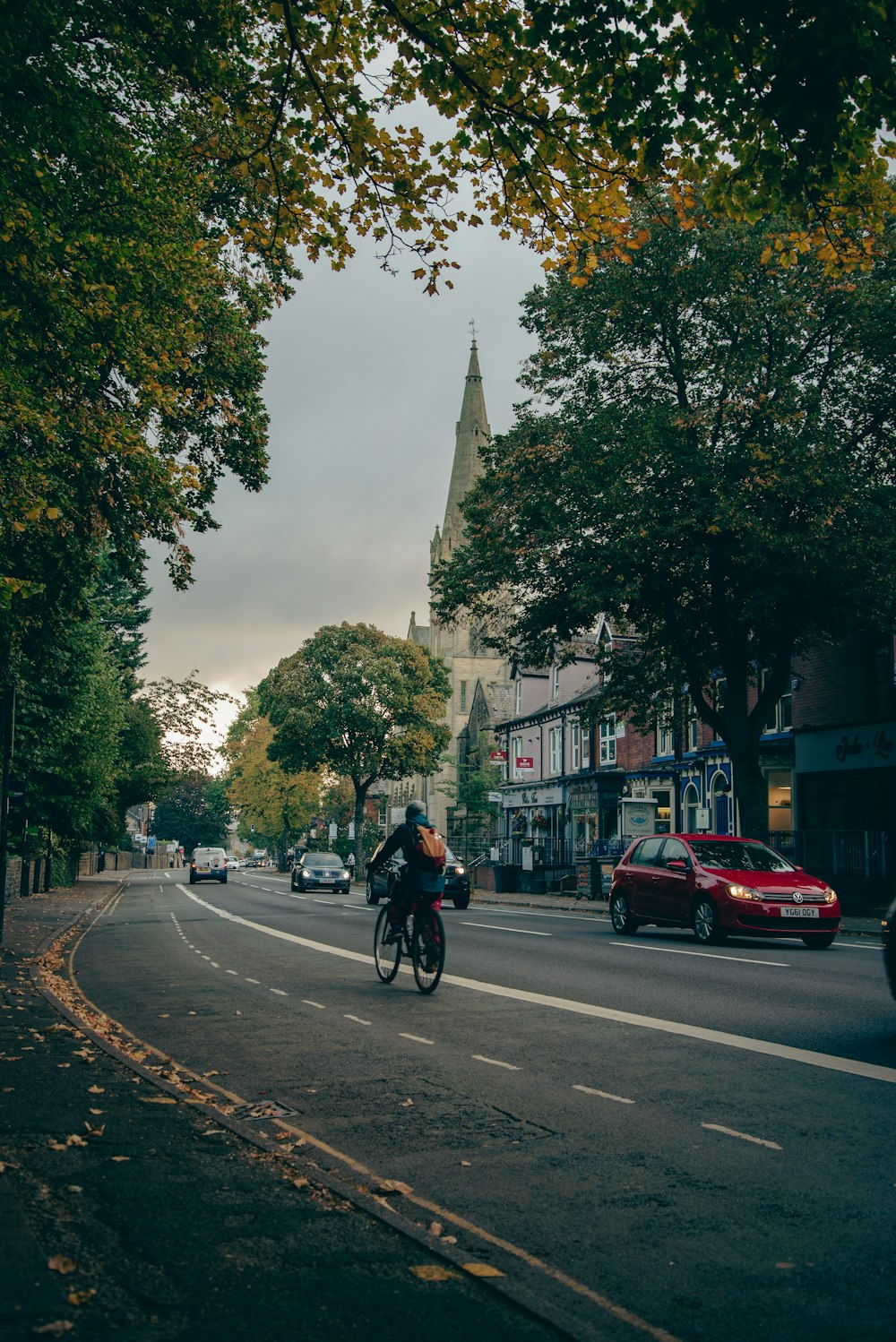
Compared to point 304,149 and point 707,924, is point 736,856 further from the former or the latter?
point 304,149

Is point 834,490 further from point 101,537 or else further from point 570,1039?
point 570,1039

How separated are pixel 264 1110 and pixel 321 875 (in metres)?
35.6

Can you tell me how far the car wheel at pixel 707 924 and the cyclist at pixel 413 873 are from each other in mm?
7441

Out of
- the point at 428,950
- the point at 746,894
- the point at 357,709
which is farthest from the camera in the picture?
the point at 357,709

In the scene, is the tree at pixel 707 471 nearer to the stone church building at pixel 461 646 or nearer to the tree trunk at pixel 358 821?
the tree trunk at pixel 358 821

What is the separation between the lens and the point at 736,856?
1795 centimetres

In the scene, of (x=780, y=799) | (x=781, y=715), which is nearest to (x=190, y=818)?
(x=780, y=799)

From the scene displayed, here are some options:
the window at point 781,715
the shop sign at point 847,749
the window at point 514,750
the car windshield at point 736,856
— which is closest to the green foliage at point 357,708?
the window at point 514,750

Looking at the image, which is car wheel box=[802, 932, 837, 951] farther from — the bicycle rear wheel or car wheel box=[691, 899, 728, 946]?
the bicycle rear wheel

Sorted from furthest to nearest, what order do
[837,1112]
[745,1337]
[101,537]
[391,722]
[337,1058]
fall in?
1. [391,722]
2. [101,537]
3. [337,1058]
4. [837,1112]
5. [745,1337]

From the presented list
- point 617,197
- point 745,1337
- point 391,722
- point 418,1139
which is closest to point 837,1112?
point 418,1139

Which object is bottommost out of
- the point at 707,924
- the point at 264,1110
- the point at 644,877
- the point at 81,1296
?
the point at 264,1110

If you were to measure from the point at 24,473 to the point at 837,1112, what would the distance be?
9606 millimetres

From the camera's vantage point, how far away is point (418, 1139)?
5641mm
